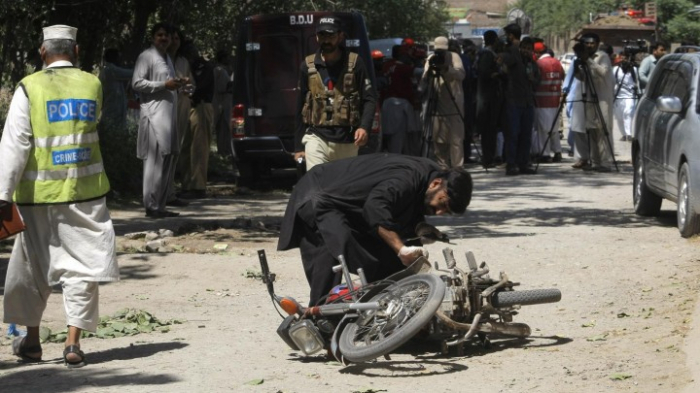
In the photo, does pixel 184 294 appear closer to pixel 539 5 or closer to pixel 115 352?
pixel 115 352

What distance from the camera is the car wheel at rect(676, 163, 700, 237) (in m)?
12.3

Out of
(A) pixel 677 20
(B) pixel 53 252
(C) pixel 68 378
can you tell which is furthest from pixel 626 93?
(A) pixel 677 20

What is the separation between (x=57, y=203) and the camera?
742 cm

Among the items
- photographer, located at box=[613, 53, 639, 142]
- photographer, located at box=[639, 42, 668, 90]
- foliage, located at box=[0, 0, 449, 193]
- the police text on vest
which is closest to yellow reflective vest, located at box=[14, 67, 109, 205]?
the police text on vest

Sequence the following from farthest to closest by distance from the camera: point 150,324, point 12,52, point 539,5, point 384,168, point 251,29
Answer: point 539,5
point 12,52
point 251,29
point 150,324
point 384,168

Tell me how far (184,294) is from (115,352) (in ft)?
6.86

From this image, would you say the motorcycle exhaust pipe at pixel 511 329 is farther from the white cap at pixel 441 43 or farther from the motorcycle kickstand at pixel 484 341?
the white cap at pixel 441 43

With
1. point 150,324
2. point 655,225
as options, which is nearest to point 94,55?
point 655,225

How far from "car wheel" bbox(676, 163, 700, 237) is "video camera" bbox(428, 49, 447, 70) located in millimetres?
6166

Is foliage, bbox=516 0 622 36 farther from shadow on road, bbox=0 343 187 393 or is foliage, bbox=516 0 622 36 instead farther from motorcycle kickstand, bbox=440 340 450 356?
shadow on road, bbox=0 343 187 393

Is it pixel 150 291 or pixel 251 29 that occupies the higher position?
pixel 251 29

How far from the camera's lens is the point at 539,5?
317 ft

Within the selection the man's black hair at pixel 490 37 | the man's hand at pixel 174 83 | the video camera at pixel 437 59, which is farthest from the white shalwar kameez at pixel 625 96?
the man's hand at pixel 174 83

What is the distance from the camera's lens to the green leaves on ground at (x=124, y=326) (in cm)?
842
